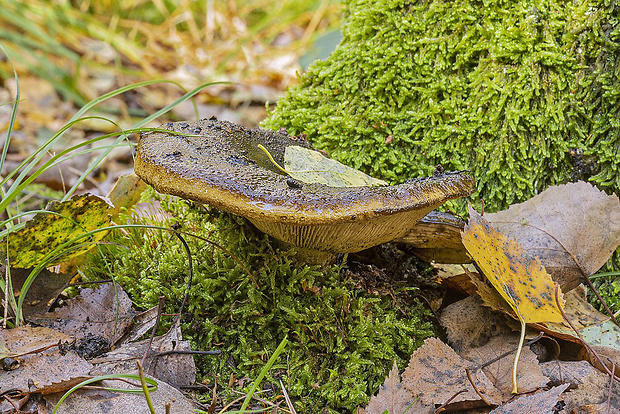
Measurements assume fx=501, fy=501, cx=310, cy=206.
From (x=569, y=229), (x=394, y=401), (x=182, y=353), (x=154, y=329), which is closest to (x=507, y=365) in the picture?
(x=394, y=401)

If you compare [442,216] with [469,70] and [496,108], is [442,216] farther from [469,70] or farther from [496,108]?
[469,70]

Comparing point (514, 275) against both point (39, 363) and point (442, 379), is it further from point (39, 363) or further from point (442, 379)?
point (39, 363)

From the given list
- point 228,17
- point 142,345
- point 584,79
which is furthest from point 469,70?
point 228,17

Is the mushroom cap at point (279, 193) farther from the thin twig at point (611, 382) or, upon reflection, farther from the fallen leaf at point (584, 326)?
the thin twig at point (611, 382)

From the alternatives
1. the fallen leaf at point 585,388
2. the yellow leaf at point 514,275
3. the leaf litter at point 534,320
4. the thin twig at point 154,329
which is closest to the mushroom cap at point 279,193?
the yellow leaf at point 514,275

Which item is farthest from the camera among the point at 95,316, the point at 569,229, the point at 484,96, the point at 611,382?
the point at 484,96

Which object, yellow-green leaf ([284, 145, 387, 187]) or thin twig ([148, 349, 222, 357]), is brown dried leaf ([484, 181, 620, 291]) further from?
thin twig ([148, 349, 222, 357])
